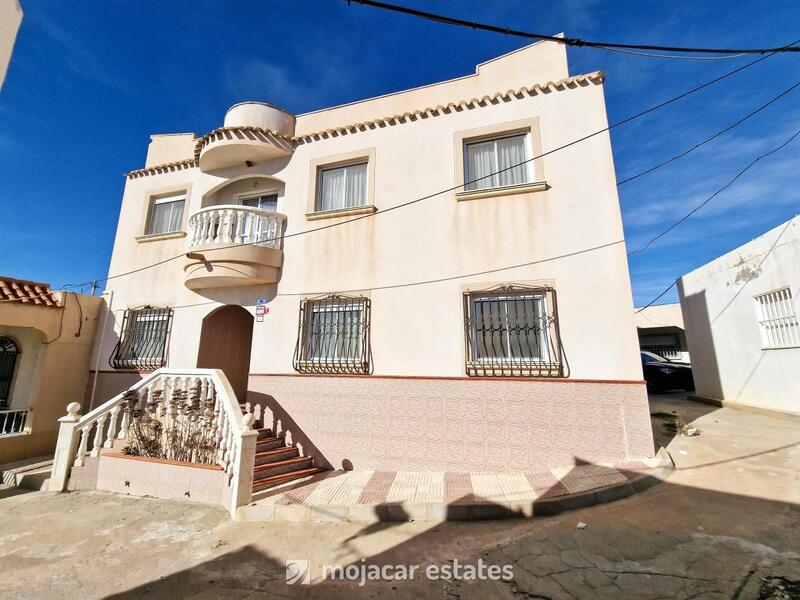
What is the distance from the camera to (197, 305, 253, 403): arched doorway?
862cm

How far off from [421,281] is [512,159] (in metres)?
3.12

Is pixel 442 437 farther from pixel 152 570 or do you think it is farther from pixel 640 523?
pixel 152 570

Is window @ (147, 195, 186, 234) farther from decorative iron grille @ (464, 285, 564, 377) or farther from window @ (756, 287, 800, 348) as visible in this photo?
window @ (756, 287, 800, 348)

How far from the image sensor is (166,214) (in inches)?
395

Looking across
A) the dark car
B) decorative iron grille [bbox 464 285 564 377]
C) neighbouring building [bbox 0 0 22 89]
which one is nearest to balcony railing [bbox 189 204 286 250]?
decorative iron grille [bbox 464 285 564 377]

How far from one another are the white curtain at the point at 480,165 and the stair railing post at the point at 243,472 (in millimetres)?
6008

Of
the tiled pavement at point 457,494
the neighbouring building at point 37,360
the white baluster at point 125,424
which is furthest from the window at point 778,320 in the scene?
the neighbouring building at point 37,360

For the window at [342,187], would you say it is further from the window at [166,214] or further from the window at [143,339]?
the window at [143,339]

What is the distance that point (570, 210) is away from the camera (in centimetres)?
639

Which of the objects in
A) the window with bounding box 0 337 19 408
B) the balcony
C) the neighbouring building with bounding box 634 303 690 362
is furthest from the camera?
the neighbouring building with bounding box 634 303 690 362

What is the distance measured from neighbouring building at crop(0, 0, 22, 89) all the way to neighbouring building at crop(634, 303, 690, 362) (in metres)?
24.1

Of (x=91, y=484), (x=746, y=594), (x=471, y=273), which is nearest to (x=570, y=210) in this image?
(x=471, y=273)

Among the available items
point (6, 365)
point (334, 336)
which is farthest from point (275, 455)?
point (6, 365)

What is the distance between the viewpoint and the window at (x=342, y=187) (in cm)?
802
